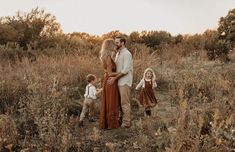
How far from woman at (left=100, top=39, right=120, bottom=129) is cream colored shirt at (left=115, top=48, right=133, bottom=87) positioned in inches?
4.2

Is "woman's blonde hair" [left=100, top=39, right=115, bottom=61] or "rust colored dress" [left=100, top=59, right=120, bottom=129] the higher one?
"woman's blonde hair" [left=100, top=39, right=115, bottom=61]

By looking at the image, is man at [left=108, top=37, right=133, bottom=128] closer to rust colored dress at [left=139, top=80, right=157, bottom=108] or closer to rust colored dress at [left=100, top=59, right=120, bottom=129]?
rust colored dress at [left=100, top=59, right=120, bottom=129]

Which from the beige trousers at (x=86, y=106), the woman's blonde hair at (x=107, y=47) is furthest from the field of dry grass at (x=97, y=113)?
the woman's blonde hair at (x=107, y=47)

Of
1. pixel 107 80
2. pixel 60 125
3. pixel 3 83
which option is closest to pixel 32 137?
pixel 60 125

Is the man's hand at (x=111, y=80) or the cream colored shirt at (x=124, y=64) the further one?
the man's hand at (x=111, y=80)

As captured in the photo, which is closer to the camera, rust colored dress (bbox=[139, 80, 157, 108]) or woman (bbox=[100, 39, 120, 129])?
woman (bbox=[100, 39, 120, 129])

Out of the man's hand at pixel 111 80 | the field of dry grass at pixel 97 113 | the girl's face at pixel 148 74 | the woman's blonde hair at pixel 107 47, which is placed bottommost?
the field of dry grass at pixel 97 113

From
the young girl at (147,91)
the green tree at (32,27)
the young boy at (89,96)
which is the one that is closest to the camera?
the young boy at (89,96)

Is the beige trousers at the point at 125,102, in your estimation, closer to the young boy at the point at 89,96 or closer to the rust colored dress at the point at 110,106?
the rust colored dress at the point at 110,106

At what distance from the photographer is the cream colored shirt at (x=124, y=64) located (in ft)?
30.3

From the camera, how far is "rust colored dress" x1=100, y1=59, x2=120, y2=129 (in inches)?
370

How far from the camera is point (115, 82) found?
9.38m

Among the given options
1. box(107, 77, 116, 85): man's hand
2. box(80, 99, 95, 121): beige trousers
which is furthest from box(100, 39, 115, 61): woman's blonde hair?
box(80, 99, 95, 121): beige trousers

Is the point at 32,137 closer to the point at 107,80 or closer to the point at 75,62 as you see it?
the point at 107,80
